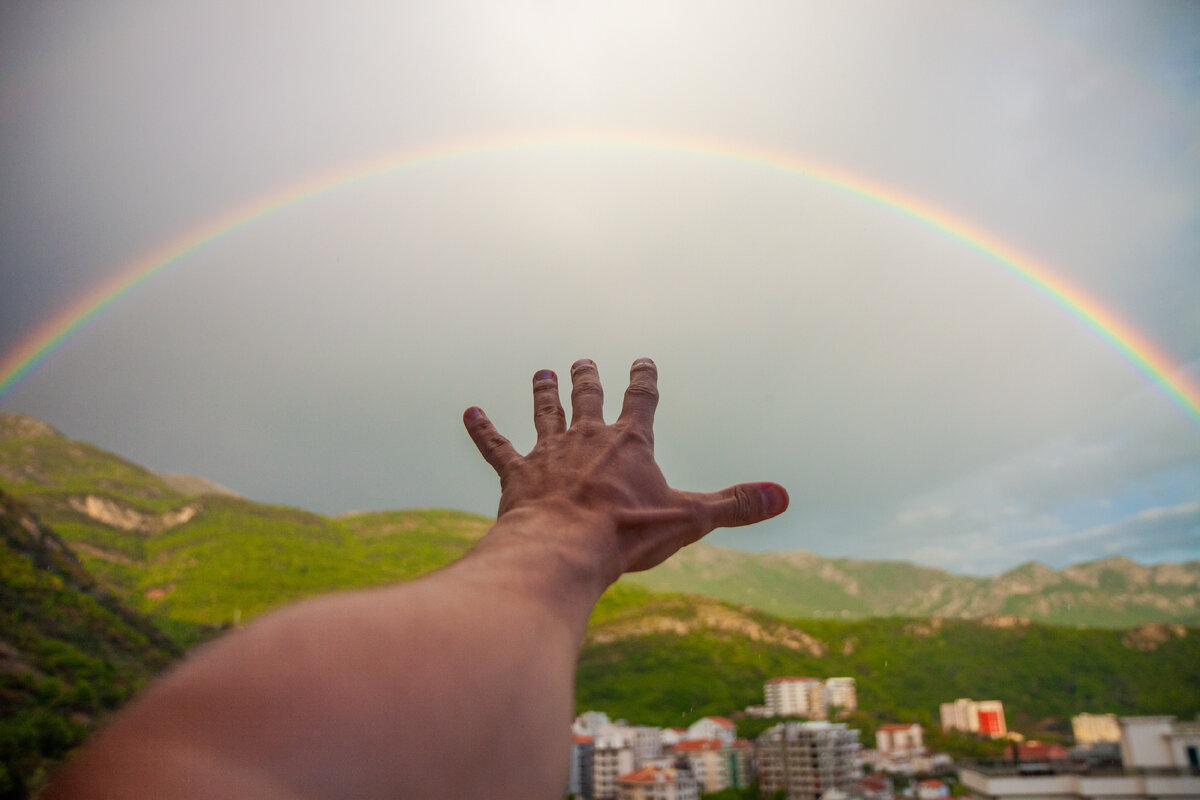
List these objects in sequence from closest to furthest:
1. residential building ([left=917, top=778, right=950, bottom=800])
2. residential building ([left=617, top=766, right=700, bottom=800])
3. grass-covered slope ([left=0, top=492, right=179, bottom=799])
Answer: grass-covered slope ([left=0, top=492, right=179, bottom=799]) → residential building ([left=917, top=778, right=950, bottom=800]) → residential building ([left=617, top=766, right=700, bottom=800])

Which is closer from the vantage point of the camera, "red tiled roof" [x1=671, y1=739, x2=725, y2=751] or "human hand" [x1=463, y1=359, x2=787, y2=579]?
"human hand" [x1=463, y1=359, x2=787, y2=579]

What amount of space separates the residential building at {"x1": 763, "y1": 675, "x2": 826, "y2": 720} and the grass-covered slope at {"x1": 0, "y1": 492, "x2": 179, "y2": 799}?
59.7ft

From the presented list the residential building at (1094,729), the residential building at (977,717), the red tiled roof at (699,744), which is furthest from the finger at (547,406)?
the residential building at (977,717)

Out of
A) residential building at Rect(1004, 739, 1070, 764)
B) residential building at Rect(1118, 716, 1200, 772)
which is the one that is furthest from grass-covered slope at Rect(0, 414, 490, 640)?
residential building at Rect(1118, 716, 1200, 772)

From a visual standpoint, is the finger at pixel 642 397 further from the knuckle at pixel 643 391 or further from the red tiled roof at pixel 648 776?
the red tiled roof at pixel 648 776

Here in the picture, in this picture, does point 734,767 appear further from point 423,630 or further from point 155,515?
point 155,515

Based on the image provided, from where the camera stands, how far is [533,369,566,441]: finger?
666 millimetres

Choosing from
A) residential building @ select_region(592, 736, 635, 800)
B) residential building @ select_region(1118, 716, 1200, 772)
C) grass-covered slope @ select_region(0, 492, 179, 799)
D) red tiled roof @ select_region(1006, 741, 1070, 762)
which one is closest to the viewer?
grass-covered slope @ select_region(0, 492, 179, 799)

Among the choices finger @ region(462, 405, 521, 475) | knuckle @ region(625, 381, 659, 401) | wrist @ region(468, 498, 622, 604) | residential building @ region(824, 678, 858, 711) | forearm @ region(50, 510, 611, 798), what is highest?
residential building @ region(824, 678, 858, 711)

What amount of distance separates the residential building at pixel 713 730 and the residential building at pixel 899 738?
4487 millimetres

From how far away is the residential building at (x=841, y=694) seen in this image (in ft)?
82.8

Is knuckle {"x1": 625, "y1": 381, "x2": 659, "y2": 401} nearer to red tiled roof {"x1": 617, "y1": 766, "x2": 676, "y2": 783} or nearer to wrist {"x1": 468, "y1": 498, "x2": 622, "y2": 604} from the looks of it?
wrist {"x1": 468, "y1": 498, "x2": 622, "y2": 604}

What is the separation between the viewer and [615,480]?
57 cm

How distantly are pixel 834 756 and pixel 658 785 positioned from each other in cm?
493
